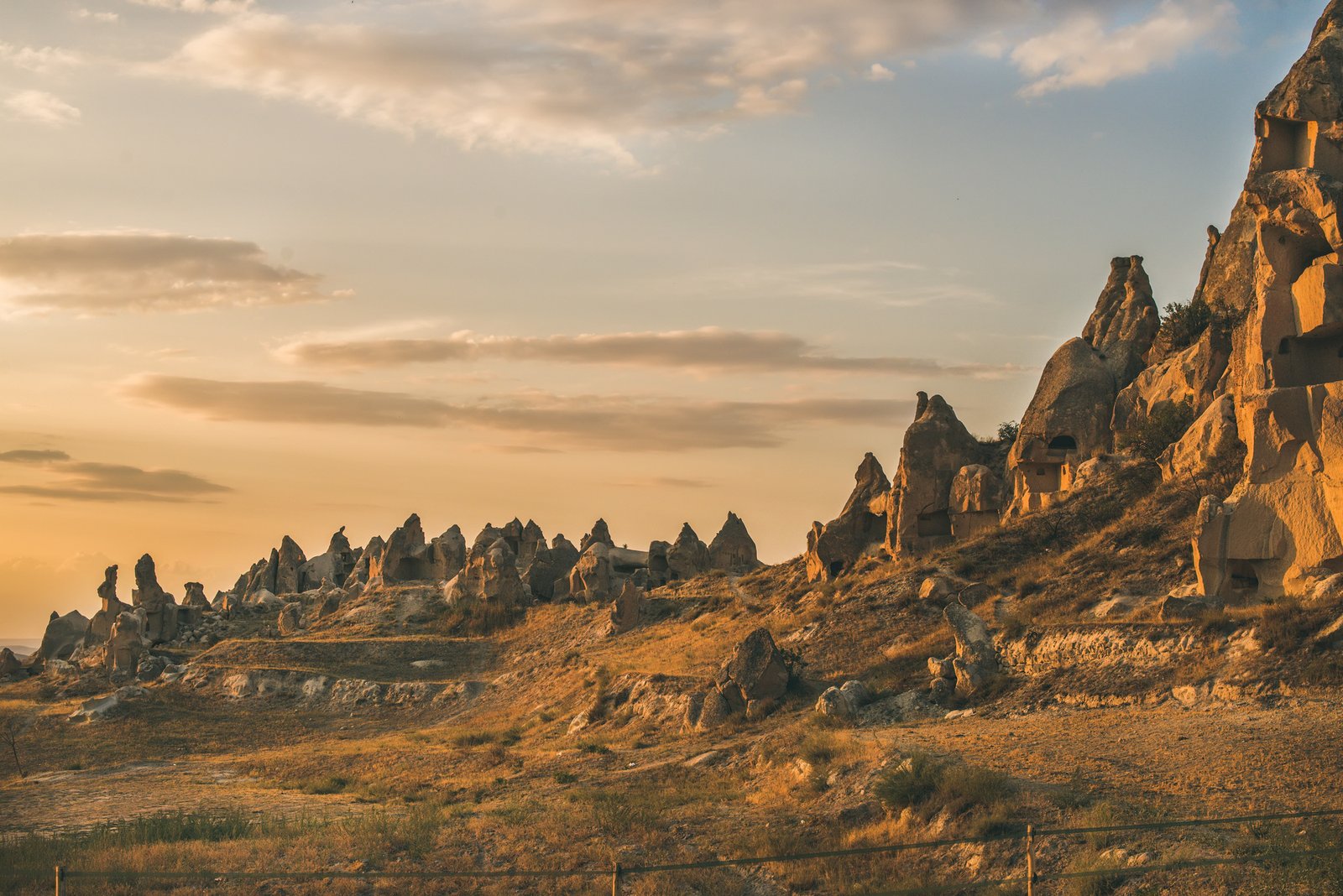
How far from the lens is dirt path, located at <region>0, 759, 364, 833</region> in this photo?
2378cm

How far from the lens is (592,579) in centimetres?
5500

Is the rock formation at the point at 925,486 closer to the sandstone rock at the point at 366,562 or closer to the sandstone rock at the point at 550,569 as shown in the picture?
the sandstone rock at the point at 550,569

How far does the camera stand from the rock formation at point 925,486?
39.6 meters

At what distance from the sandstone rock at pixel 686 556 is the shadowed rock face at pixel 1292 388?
1460 inches

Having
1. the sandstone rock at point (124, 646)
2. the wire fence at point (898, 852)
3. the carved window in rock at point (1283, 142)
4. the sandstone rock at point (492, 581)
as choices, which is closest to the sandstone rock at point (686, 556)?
the sandstone rock at point (492, 581)

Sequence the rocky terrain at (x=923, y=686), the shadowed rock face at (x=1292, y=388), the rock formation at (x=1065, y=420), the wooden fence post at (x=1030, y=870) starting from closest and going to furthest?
1. the wooden fence post at (x=1030, y=870)
2. the rocky terrain at (x=923, y=686)
3. the shadowed rock face at (x=1292, y=388)
4. the rock formation at (x=1065, y=420)

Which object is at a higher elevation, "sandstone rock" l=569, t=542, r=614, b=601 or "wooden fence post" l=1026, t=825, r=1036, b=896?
"sandstone rock" l=569, t=542, r=614, b=601

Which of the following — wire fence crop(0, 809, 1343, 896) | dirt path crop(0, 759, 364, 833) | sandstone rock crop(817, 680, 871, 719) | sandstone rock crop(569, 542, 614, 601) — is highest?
sandstone rock crop(569, 542, 614, 601)

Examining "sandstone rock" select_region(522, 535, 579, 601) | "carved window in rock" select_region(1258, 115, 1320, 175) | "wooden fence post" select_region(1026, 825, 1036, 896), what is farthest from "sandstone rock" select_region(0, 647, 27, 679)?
"carved window in rock" select_region(1258, 115, 1320, 175)

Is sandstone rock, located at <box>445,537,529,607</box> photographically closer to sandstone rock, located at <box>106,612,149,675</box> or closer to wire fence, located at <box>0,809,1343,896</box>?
sandstone rock, located at <box>106,612,149,675</box>

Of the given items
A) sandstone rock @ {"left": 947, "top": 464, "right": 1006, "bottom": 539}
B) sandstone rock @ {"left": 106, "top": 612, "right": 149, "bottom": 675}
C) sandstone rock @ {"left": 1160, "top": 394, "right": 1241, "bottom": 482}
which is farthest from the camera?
sandstone rock @ {"left": 106, "top": 612, "right": 149, "bottom": 675}

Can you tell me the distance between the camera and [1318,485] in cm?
2220

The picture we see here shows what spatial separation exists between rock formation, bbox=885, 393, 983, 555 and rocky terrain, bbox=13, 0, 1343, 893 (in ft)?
0.37

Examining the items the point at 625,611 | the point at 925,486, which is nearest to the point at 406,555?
the point at 625,611
